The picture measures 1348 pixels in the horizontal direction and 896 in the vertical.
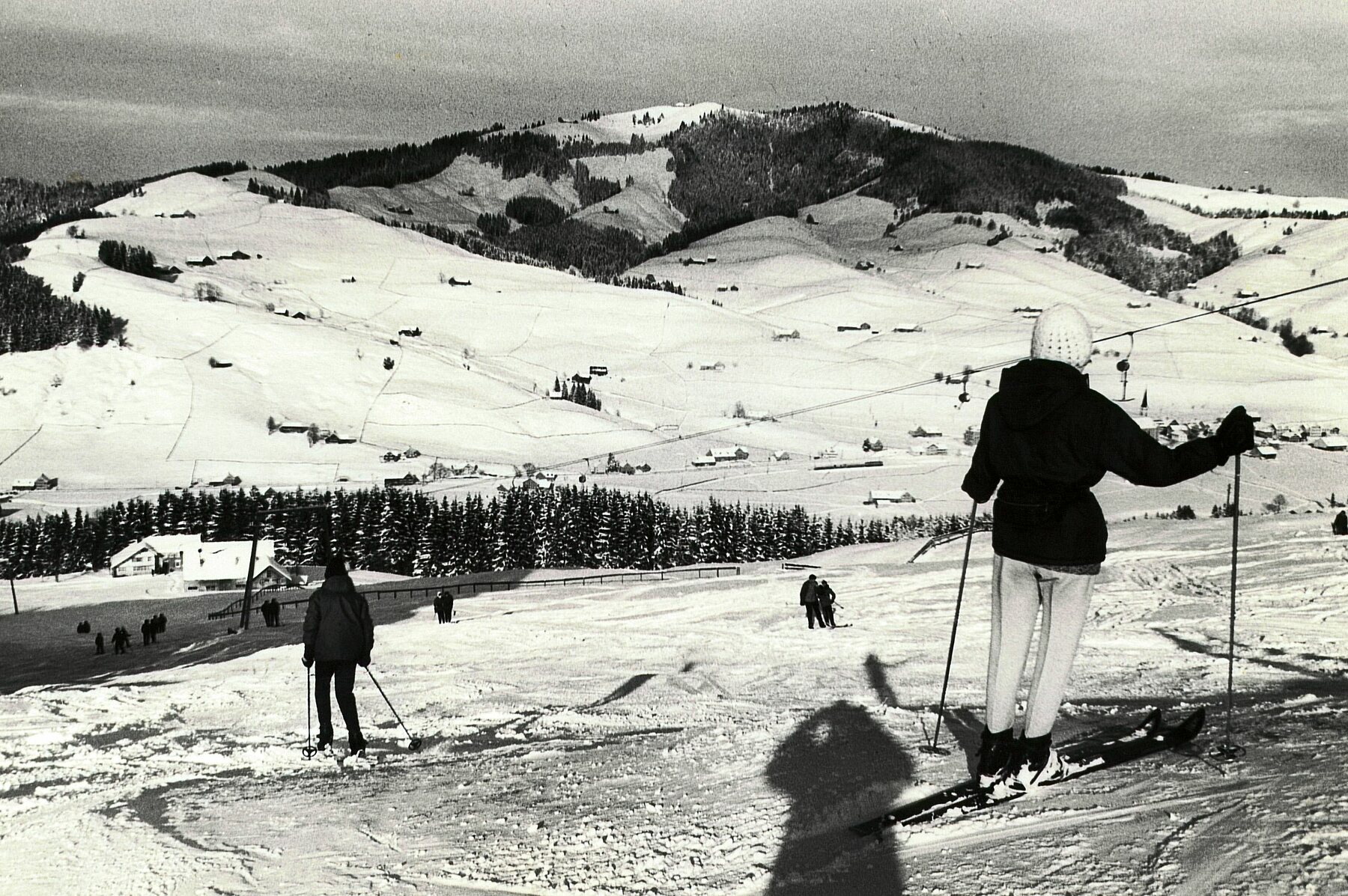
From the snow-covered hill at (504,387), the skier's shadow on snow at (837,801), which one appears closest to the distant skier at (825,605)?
the skier's shadow on snow at (837,801)

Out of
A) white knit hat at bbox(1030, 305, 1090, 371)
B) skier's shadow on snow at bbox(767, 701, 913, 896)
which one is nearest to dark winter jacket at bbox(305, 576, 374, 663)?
skier's shadow on snow at bbox(767, 701, 913, 896)

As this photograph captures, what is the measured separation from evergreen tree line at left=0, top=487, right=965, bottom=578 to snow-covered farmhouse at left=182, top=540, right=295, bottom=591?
13.0 feet

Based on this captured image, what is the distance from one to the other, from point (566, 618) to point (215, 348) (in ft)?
450

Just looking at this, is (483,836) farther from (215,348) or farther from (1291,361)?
(1291,361)

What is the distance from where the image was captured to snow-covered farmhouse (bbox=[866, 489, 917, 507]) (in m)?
98.6

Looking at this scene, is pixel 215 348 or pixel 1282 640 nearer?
pixel 1282 640

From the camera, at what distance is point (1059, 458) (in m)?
5.45

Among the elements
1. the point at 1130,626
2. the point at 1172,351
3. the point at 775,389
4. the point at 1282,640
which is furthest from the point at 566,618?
the point at 1172,351

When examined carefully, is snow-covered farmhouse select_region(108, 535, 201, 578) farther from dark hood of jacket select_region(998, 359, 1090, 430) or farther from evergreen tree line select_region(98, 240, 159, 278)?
evergreen tree line select_region(98, 240, 159, 278)

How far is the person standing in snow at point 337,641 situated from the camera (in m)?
9.53

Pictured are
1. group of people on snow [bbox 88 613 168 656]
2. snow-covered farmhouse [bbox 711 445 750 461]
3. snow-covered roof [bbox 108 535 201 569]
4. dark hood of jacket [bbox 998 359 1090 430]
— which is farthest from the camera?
→ snow-covered farmhouse [bbox 711 445 750 461]

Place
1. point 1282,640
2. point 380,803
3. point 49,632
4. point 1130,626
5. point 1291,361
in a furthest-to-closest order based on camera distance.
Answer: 1. point 1291,361
2. point 49,632
3. point 1130,626
4. point 1282,640
5. point 380,803

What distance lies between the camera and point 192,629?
43.2m

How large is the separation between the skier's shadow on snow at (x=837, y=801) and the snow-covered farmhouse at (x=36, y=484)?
11637 cm
